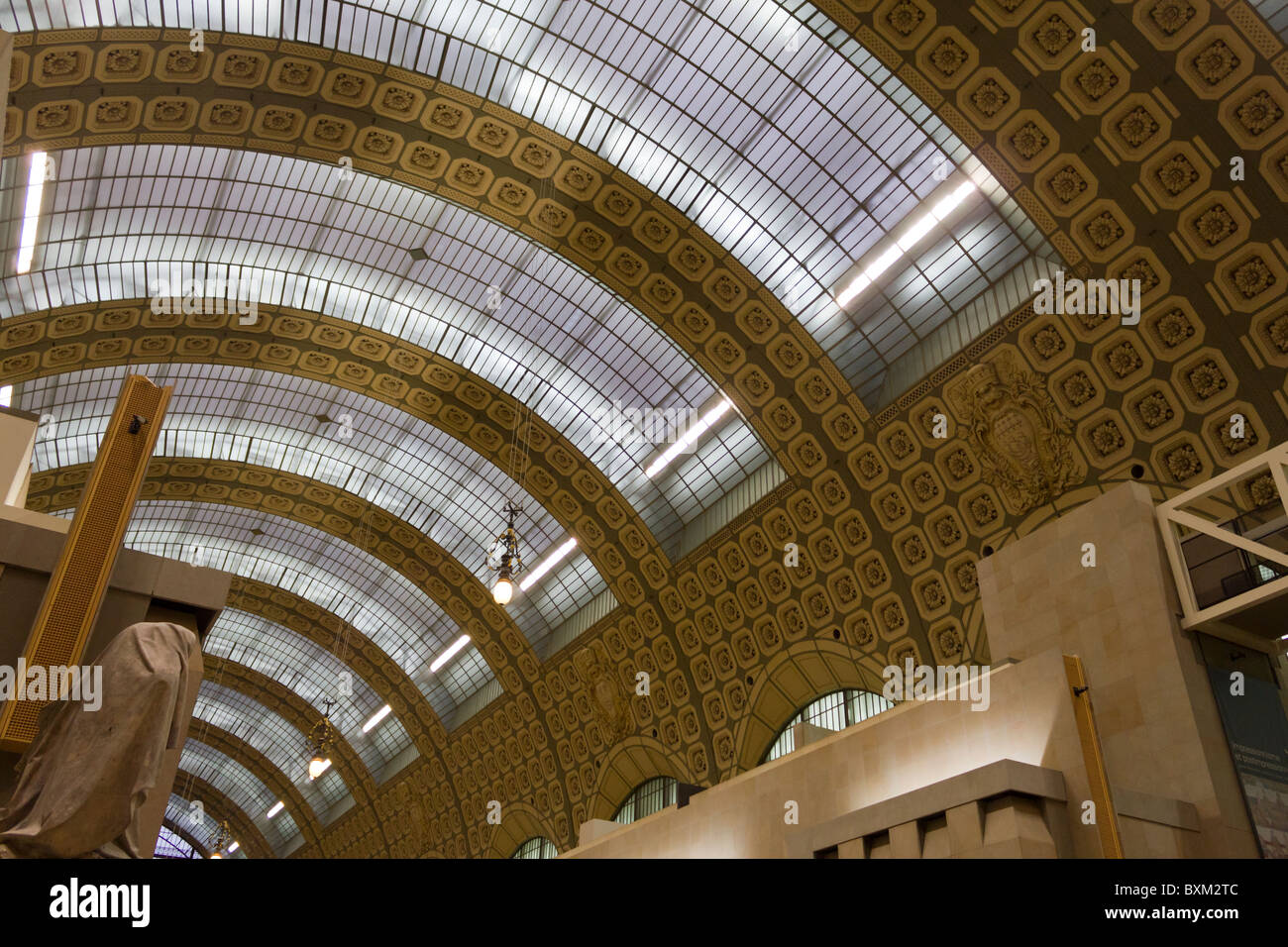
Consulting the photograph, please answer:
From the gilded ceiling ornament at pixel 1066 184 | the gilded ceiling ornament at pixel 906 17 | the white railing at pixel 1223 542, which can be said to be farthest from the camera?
the gilded ceiling ornament at pixel 906 17

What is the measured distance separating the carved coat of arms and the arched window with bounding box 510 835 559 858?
256 inches

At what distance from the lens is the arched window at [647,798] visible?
1179 inches

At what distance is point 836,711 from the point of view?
2466 centimetres

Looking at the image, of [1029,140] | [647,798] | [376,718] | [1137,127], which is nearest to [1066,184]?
[1029,140]

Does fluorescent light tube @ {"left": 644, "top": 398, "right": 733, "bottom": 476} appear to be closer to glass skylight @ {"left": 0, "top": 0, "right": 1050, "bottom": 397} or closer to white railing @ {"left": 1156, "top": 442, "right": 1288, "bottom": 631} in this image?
glass skylight @ {"left": 0, "top": 0, "right": 1050, "bottom": 397}

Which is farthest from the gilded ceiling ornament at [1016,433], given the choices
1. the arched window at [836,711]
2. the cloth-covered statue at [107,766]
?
the cloth-covered statue at [107,766]

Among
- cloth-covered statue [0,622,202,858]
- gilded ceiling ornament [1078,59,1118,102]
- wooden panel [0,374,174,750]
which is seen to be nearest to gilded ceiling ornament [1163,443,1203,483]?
gilded ceiling ornament [1078,59,1118,102]

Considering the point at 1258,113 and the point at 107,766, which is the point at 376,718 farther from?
the point at 107,766

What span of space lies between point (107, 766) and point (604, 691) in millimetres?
26033

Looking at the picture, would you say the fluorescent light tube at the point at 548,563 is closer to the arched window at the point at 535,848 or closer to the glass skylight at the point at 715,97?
the arched window at the point at 535,848

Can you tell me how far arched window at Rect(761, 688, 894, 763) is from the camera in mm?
23766

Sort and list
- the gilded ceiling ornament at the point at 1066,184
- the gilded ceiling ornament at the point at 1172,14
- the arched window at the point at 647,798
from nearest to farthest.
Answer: the gilded ceiling ornament at the point at 1172,14 < the gilded ceiling ornament at the point at 1066,184 < the arched window at the point at 647,798

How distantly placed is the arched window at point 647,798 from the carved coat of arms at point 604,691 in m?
1.71

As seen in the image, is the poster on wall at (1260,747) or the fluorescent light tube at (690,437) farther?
the fluorescent light tube at (690,437)
